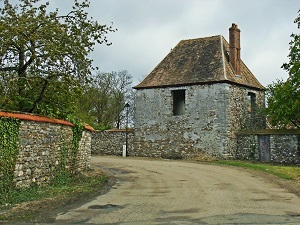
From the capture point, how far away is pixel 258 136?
2589 cm

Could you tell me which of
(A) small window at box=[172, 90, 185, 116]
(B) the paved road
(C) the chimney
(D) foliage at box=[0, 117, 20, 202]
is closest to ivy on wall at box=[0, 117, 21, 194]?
(D) foliage at box=[0, 117, 20, 202]

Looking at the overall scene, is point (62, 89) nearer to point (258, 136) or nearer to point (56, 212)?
point (56, 212)

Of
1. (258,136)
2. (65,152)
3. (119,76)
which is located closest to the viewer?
(65,152)

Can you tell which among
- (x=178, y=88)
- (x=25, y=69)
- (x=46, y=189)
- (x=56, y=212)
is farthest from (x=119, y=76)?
(x=56, y=212)

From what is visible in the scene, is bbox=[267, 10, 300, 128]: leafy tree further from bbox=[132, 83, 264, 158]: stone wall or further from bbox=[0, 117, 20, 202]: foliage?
bbox=[0, 117, 20, 202]: foliage

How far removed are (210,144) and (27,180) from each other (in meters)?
17.1

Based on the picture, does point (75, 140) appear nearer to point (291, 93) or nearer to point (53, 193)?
point (53, 193)

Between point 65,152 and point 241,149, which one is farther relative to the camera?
point 241,149

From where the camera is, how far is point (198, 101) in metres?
27.6

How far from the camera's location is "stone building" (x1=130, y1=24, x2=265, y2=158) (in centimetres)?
2688

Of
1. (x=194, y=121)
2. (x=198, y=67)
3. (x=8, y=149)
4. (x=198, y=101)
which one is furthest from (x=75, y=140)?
(x=198, y=67)

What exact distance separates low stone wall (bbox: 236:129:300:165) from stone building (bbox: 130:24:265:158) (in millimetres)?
789

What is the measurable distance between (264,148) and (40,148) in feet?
55.3

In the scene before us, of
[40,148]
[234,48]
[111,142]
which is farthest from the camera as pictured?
[111,142]
